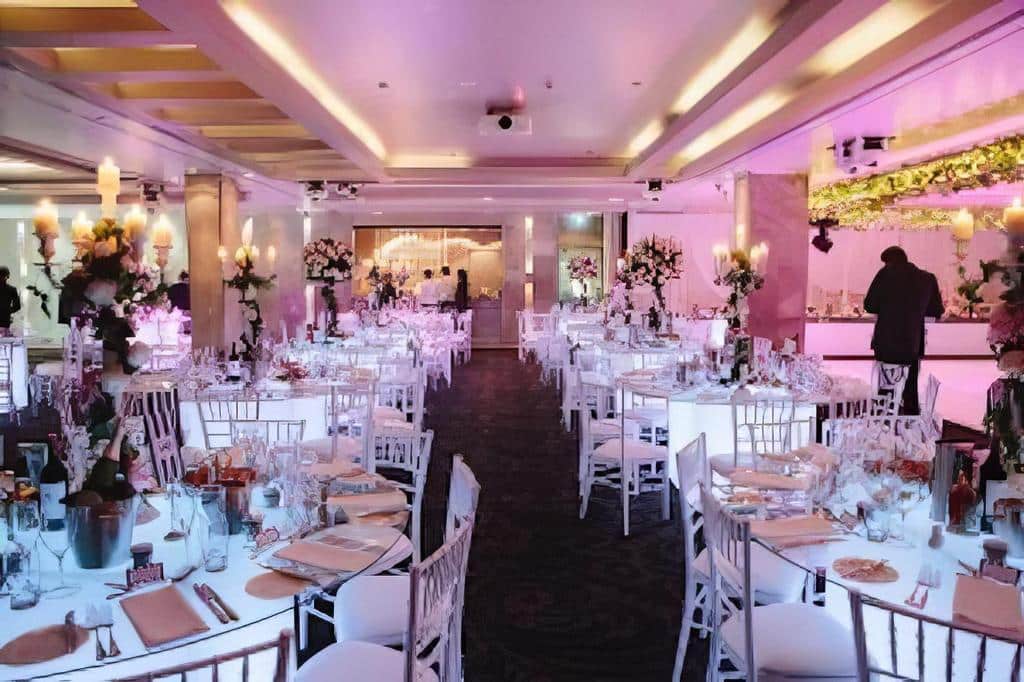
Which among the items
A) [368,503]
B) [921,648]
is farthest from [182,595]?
[921,648]

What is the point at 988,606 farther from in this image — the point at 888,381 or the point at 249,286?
the point at 249,286

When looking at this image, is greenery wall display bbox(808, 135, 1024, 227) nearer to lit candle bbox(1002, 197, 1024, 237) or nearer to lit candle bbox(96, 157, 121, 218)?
lit candle bbox(1002, 197, 1024, 237)

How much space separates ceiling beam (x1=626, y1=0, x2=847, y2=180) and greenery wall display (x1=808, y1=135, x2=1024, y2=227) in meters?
2.76

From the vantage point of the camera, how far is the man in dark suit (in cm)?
851

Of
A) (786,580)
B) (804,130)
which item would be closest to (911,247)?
(804,130)

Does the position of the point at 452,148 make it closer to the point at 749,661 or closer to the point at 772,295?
the point at 772,295

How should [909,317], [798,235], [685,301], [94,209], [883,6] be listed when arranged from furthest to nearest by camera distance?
[685,301]
[94,209]
[798,235]
[909,317]
[883,6]

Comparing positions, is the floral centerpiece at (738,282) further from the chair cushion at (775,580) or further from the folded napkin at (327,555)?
the folded napkin at (327,555)

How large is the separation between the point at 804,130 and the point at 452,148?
492 centimetres

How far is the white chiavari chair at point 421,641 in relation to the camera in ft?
7.71

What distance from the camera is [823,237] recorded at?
48.4 feet

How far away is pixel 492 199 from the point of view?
53.2 feet

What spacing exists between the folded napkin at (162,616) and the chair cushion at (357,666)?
0.47m

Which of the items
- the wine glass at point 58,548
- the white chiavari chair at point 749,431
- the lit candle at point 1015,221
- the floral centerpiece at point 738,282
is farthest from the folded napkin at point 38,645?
the floral centerpiece at point 738,282
